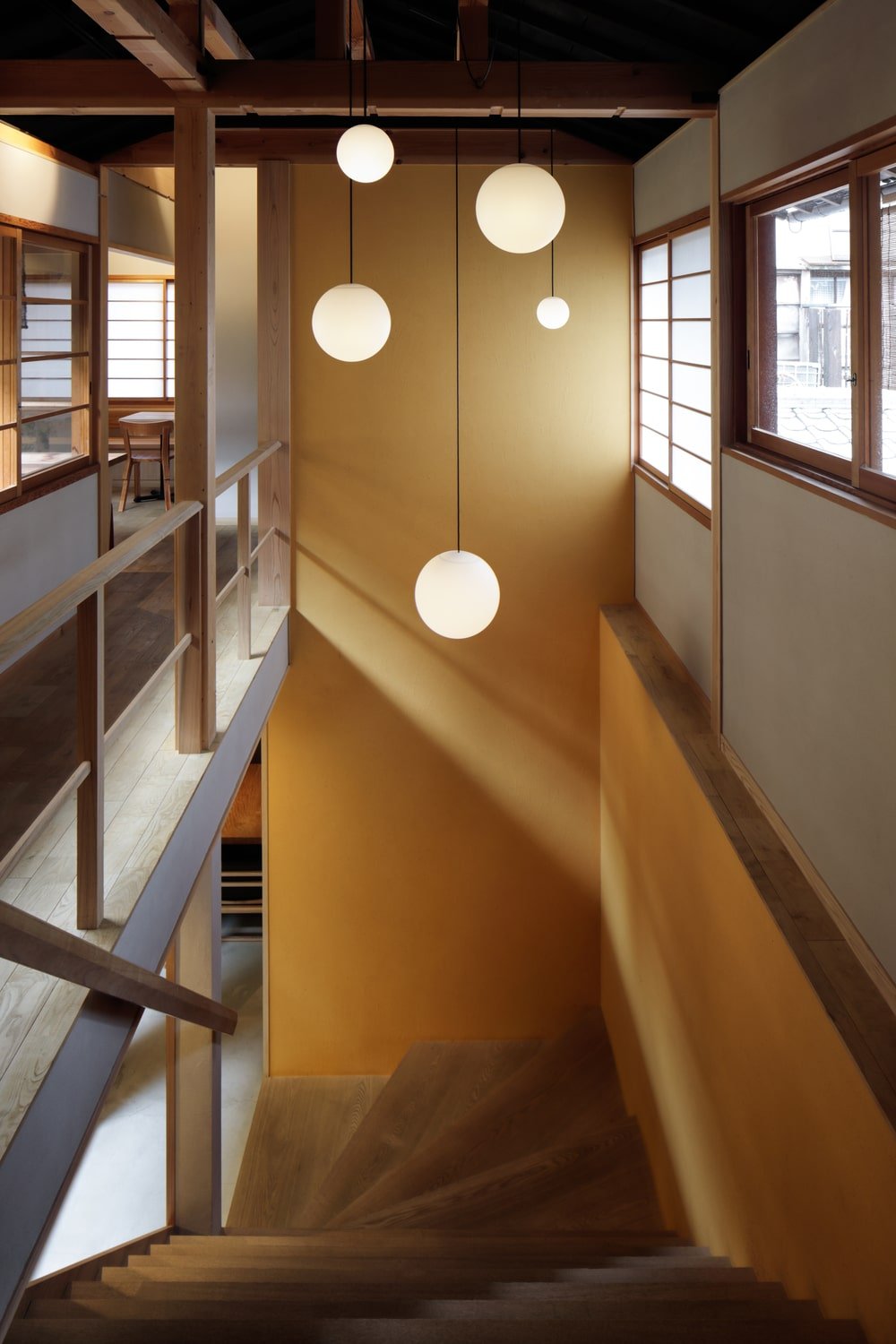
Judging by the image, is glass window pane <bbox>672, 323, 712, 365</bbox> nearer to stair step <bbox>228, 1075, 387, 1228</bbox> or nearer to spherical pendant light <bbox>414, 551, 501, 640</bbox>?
spherical pendant light <bbox>414, 551, 501, 640</bbox>

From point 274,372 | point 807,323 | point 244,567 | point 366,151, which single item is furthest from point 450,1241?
point 274,372

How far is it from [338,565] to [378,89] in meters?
2.51

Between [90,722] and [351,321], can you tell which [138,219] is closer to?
[351,321]

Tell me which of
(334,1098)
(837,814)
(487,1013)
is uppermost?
(837,814)

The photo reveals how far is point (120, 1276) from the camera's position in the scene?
3330mm

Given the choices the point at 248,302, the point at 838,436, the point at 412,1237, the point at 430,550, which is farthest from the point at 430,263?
the point at 412,1237

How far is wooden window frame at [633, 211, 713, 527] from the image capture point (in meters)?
4.31

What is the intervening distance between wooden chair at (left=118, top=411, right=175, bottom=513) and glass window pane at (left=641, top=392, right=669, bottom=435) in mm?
3427

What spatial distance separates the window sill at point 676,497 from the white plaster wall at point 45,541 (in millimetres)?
2726

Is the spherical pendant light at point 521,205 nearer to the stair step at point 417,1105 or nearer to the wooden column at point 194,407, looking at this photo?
the wooden column at point 194,407

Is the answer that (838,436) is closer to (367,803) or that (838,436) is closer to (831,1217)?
(831,1217)

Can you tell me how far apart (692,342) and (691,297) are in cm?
17

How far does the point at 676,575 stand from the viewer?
481 centimetres

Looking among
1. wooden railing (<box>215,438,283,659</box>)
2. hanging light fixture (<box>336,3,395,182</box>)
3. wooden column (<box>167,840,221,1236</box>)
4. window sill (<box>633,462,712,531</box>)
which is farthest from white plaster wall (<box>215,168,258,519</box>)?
hanging light fixture (<box>336,3,395,182</box>)
